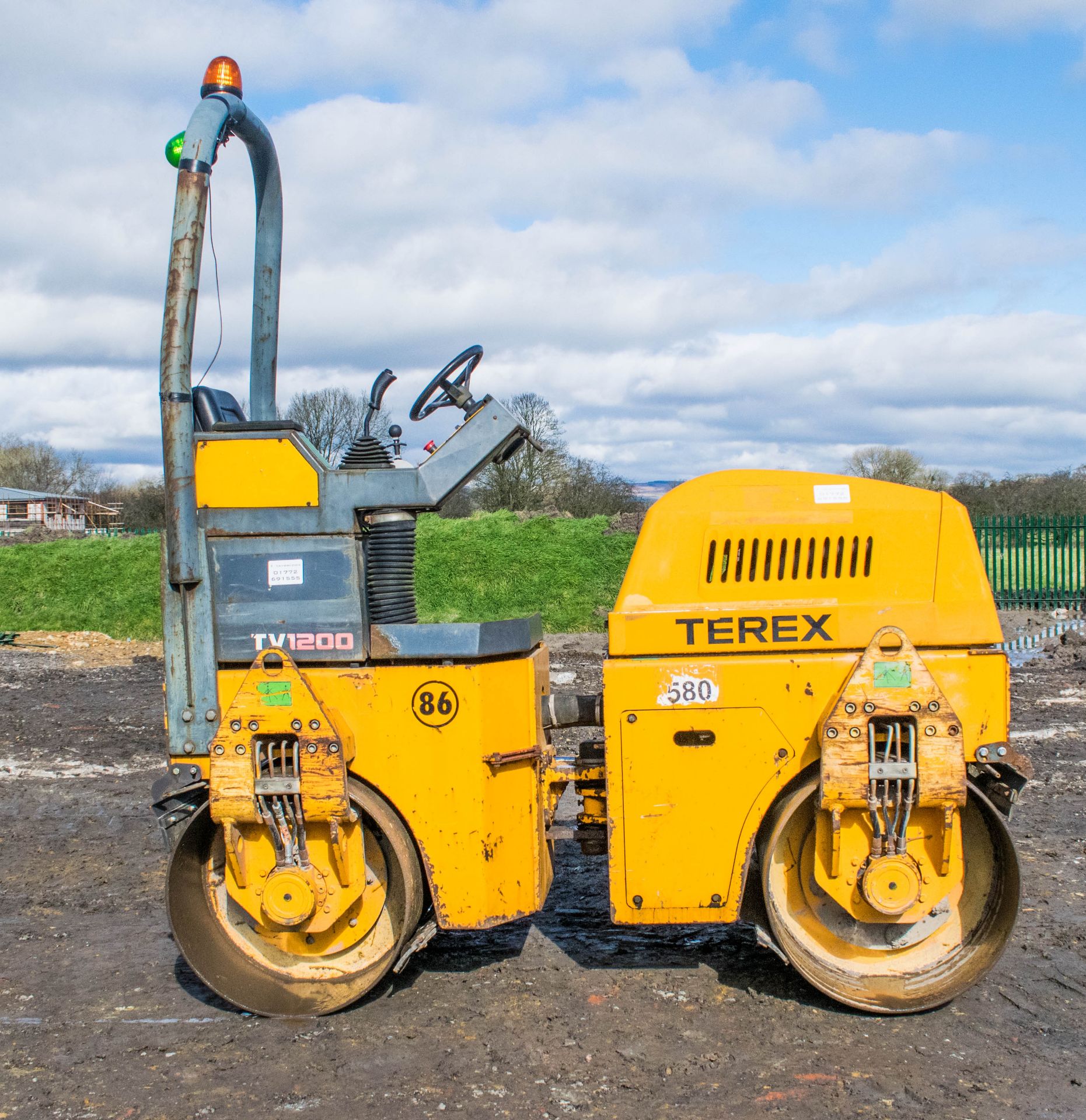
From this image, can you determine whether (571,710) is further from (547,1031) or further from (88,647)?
(88,647)

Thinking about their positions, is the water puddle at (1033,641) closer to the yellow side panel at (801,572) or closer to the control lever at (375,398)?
the yellow side panel at (801,572)

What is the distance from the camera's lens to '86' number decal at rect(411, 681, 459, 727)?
384 centimetres

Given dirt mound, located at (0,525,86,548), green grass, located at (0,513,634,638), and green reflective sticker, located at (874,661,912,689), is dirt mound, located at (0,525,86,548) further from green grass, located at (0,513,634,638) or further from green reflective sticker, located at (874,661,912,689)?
green reflective sticker, located at (874,661,912,689)

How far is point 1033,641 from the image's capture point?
639 inches

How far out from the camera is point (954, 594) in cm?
381

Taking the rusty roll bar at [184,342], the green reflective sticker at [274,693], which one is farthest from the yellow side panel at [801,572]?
the rusty roll bar at [184,342]

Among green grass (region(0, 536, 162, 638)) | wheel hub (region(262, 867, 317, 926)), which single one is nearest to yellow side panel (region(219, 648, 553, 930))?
wheel hub (region(262, 867, 317, 926))

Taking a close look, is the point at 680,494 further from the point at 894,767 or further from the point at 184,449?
the point at 184,449

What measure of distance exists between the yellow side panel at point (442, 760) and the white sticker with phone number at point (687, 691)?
60 cm

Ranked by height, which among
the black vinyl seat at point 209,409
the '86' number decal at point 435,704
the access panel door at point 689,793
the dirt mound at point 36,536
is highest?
the dirt mound at point 36,536

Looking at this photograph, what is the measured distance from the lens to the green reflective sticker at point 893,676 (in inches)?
146

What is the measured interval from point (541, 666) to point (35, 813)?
15.3 ft

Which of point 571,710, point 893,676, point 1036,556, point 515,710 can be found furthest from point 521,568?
point 893,676

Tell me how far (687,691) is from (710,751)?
0.23 metres
